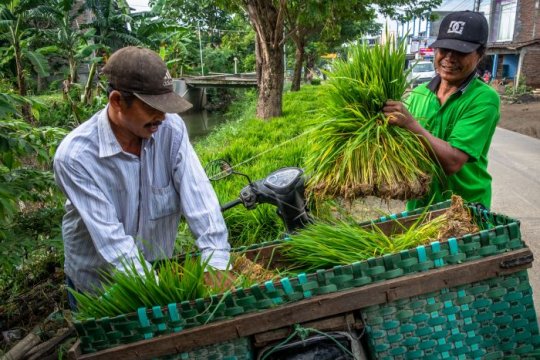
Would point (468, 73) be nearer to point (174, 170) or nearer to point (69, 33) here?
point (174, 170)

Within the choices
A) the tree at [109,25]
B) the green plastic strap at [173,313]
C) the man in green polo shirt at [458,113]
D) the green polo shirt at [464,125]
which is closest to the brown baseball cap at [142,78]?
the green plastic strap at [173,313]

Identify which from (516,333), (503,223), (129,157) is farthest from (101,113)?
(516,333)

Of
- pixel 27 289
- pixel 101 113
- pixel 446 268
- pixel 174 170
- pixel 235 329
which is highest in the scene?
pixel 101 113

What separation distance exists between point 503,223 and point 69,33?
1297 cm

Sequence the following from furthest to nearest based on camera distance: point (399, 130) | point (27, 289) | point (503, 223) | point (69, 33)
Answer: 1. point (69, 33)
2. point (27, 289)
3. point (399, 130)
4. point (503, 223)

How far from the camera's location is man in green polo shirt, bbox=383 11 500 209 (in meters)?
2.00

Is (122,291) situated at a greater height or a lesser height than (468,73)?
lesser

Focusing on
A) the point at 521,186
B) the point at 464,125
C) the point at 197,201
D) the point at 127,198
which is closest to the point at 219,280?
the point at 197,201

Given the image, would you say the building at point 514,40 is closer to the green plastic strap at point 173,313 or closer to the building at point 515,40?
the building at point 515,40

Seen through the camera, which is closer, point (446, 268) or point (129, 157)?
point (446, 268)

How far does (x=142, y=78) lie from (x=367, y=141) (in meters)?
0.88

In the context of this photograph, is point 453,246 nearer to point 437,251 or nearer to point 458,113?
point 437,251

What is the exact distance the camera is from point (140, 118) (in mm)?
1730

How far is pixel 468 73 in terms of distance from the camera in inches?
83.6
